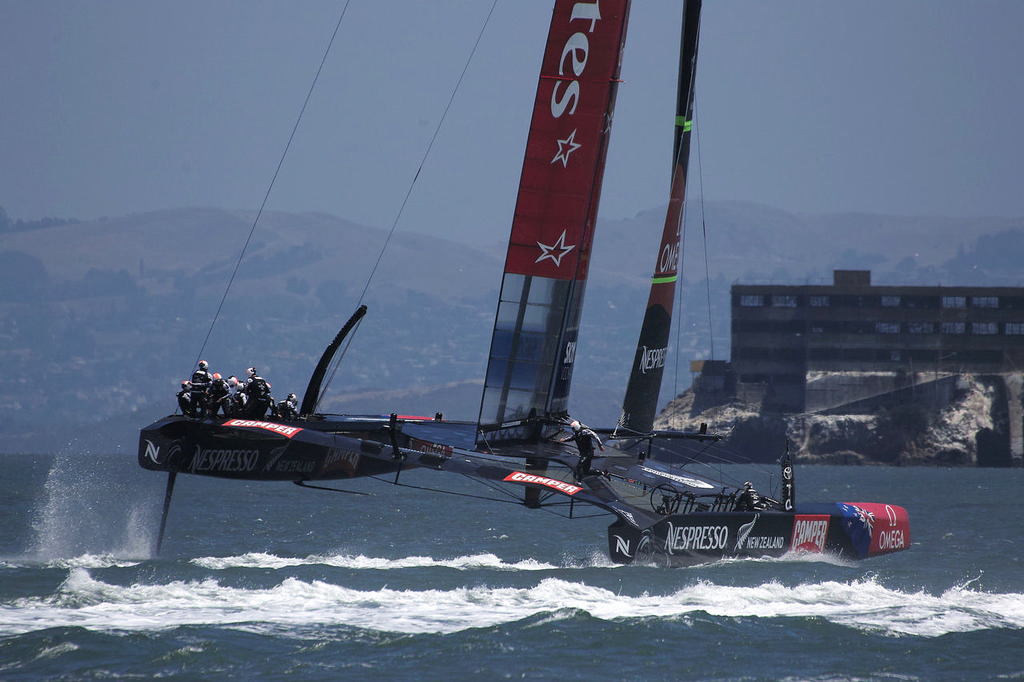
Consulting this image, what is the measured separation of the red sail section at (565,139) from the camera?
53.6 ft

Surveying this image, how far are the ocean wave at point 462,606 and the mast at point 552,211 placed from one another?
295 centimetres

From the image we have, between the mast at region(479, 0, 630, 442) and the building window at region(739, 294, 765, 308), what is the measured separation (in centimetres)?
7508

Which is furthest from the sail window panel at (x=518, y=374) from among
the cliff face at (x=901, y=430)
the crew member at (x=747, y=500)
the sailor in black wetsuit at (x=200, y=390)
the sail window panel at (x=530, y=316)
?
the cliff face at (x=901, y=430)

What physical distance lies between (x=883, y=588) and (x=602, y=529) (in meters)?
9.97

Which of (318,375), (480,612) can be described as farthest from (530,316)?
(480,612)

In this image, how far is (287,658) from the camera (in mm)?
11211

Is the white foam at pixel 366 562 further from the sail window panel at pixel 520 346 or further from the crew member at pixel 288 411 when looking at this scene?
the sail window panel at pixel 520 346

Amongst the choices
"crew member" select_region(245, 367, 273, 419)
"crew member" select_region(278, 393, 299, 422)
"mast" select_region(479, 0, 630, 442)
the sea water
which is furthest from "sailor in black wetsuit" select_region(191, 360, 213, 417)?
"mast" select_region(479, 0, 630, 442)

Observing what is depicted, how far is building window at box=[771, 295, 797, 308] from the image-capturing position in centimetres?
8975

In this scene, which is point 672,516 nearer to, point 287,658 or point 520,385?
point 520,385

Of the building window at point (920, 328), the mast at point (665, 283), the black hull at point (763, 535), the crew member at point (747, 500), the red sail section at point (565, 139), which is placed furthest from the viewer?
the building window at point (920, 328)

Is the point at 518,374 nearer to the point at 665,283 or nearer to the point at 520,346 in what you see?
the point at 520,346

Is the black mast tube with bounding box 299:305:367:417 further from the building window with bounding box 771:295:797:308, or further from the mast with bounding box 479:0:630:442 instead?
the building window with bounding box 771:295:797:308

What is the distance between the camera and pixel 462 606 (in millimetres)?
13555
